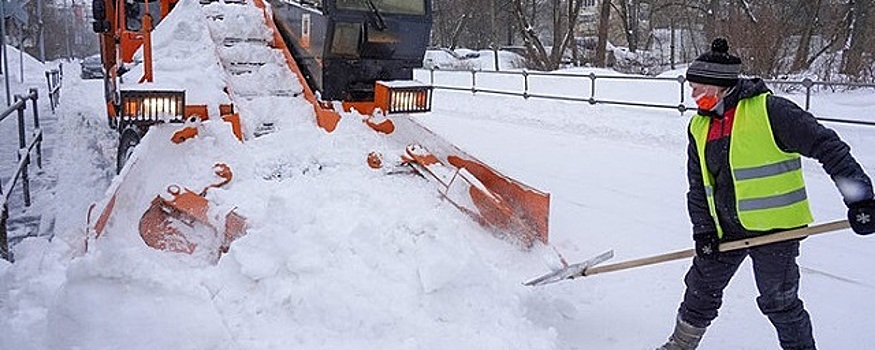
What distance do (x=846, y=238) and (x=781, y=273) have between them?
11.0 ft

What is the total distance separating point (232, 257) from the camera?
416 cm

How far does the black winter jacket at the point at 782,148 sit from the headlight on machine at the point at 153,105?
338cm

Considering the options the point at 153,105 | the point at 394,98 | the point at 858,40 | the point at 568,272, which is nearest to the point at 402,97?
the point at 394,98

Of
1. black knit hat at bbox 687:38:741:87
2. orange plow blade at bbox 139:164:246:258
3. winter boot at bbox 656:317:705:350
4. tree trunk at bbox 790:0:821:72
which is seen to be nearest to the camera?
black knit hat at bbox 687:38:741:87

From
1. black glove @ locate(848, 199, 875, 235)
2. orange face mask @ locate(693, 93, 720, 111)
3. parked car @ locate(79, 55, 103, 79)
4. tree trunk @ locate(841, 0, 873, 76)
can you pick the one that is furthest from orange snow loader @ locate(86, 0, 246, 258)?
parked car @ locate(79, 55, 103, 79)

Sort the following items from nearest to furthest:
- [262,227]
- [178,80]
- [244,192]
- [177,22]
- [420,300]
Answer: [420,300] → [262,227] → [244,192] → [178,80] → [177,22]

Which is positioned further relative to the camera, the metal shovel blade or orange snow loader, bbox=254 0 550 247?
orange snow loader, bbox=254 0 550 247

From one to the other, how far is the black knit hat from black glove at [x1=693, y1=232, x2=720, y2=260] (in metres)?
0.72

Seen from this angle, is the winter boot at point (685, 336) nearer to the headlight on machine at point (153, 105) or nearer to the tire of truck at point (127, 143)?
the headlight on machine at point (153, 105)

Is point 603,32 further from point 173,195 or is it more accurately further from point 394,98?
point 173,195

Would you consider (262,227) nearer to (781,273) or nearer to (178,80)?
(178,80)

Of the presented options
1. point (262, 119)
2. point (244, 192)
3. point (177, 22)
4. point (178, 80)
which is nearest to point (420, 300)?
point (244, 192)

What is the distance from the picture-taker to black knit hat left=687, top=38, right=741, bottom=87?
130 inches

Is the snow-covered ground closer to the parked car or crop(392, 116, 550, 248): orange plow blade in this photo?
crop(392, 116, 550, 248): orange plow blade
